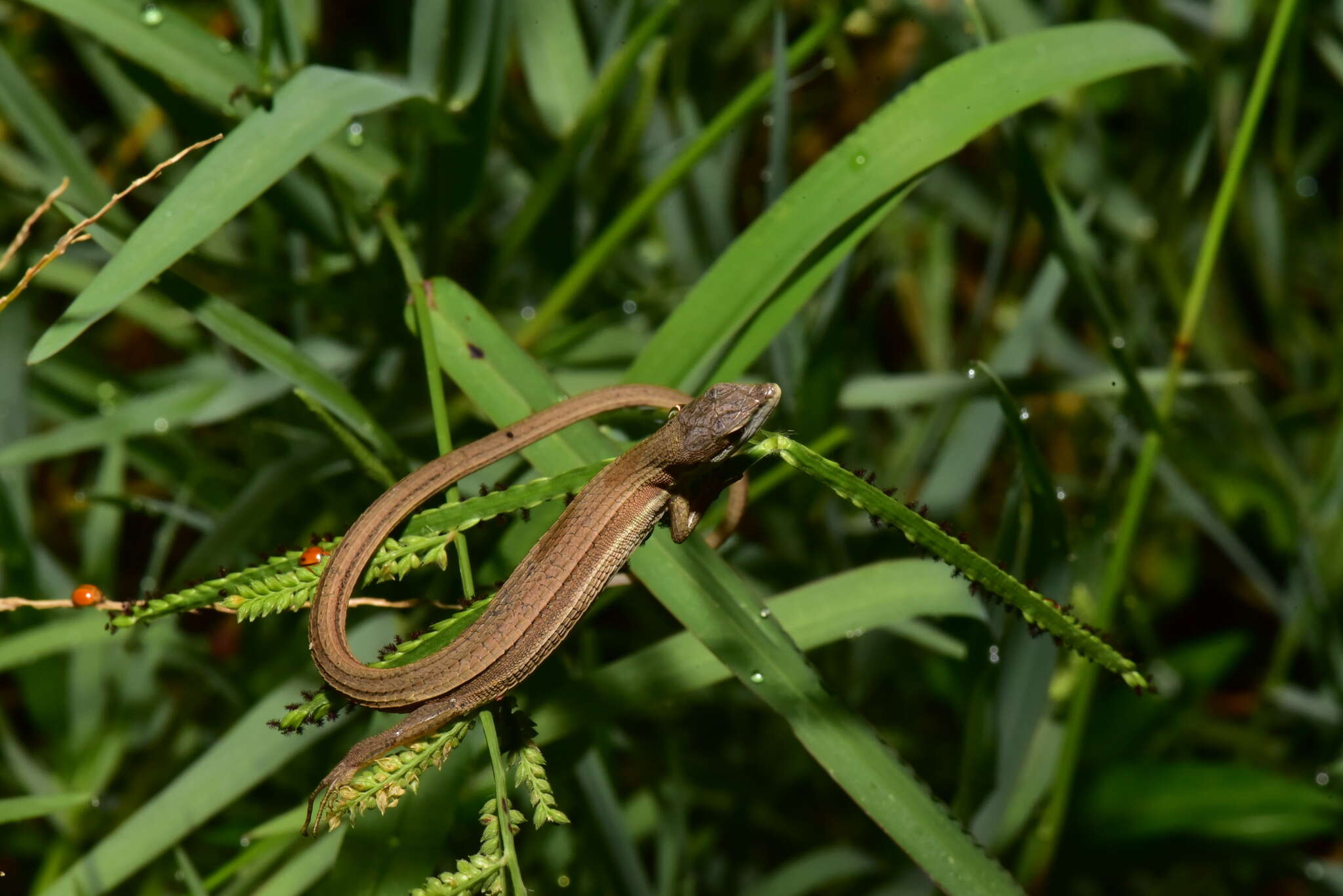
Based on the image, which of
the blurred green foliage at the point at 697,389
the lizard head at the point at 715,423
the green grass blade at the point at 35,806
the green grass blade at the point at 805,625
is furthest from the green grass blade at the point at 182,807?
the lizard head at the point at 715,423

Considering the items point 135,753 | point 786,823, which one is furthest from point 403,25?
point 786,823

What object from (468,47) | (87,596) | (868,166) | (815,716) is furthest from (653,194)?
(87,596)

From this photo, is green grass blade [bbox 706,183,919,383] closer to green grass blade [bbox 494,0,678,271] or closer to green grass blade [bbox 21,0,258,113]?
green grass blade [bbox 494,0,678,271]

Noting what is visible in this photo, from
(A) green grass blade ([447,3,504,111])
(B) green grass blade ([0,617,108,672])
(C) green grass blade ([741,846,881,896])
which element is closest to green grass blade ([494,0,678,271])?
(A) green grass blade ([447,3,504,111])

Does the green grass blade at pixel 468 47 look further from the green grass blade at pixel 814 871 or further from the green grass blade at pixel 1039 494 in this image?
the green grass blade at pixel 814 871

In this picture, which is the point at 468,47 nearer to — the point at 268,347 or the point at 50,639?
the point at 268,347

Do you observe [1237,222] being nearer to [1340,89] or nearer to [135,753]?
[1340,89]
